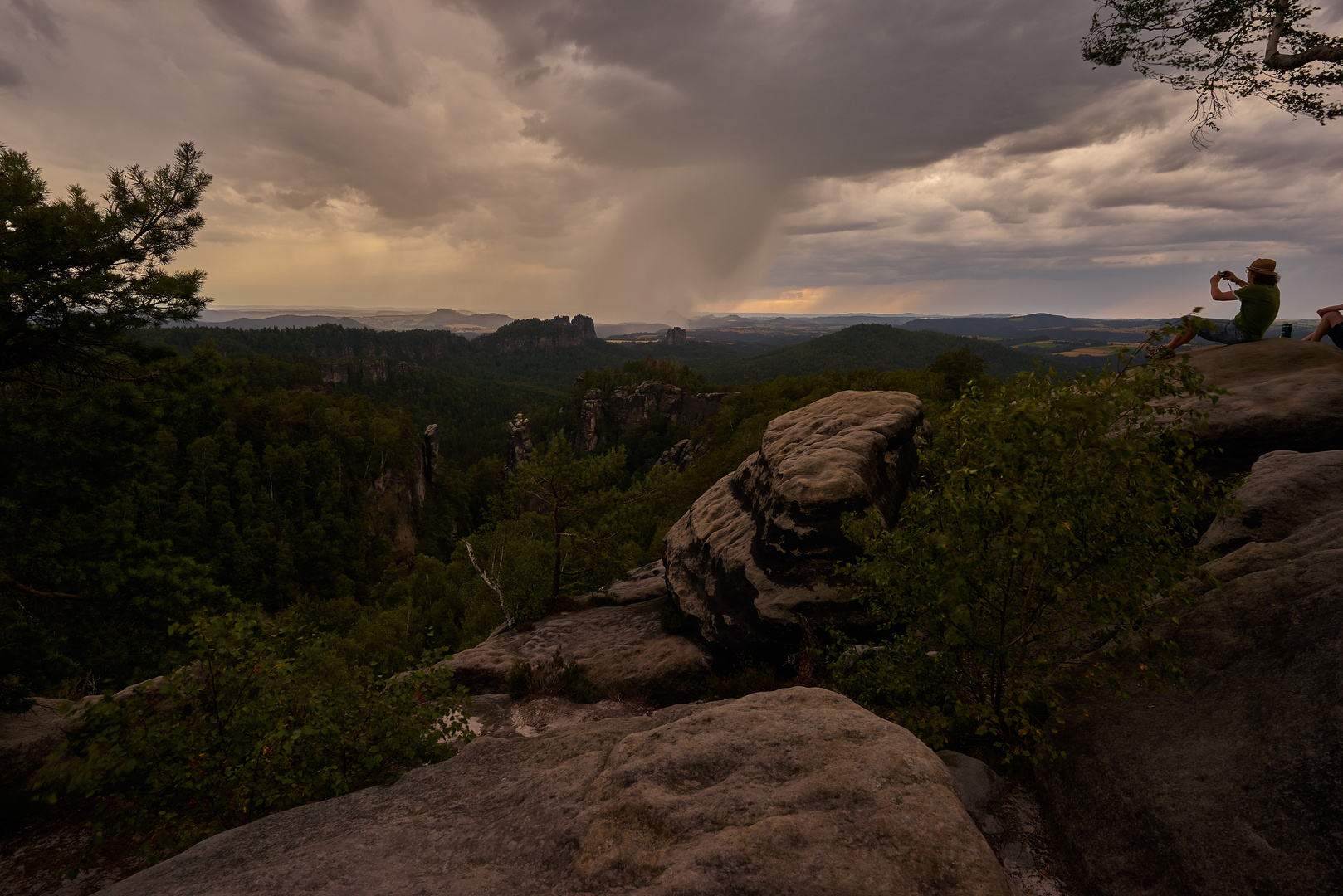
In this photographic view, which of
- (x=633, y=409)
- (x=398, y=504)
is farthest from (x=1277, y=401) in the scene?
(x=633, y=409)

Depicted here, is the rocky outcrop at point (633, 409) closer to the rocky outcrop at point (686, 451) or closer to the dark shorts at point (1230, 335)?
the rocky outcrop at point (686, 451)

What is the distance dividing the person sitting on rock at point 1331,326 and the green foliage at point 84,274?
1122 inches

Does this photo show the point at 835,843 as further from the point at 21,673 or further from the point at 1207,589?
the point at 21,673

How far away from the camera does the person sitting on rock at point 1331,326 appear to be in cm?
1368

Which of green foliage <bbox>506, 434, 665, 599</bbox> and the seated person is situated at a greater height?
the seated person

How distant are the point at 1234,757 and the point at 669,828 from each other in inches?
246

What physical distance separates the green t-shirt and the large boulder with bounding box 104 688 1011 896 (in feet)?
49.1

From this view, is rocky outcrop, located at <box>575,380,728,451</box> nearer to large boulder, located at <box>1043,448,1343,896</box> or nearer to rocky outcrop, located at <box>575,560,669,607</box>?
rocky outcrop, located at <box>575,560,669,607</box>

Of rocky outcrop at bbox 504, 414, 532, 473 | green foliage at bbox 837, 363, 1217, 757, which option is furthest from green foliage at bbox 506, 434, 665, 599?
rocky outcrop at bbox 504, 414, 532, 473

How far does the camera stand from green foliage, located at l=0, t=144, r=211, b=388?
10164 millimetres

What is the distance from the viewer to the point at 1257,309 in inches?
513

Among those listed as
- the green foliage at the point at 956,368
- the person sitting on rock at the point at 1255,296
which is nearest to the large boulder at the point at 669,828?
the person sitting on rock at the point at 1255,296

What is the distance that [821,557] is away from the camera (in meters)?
13.0

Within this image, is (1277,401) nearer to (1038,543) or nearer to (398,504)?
(1038,543)
